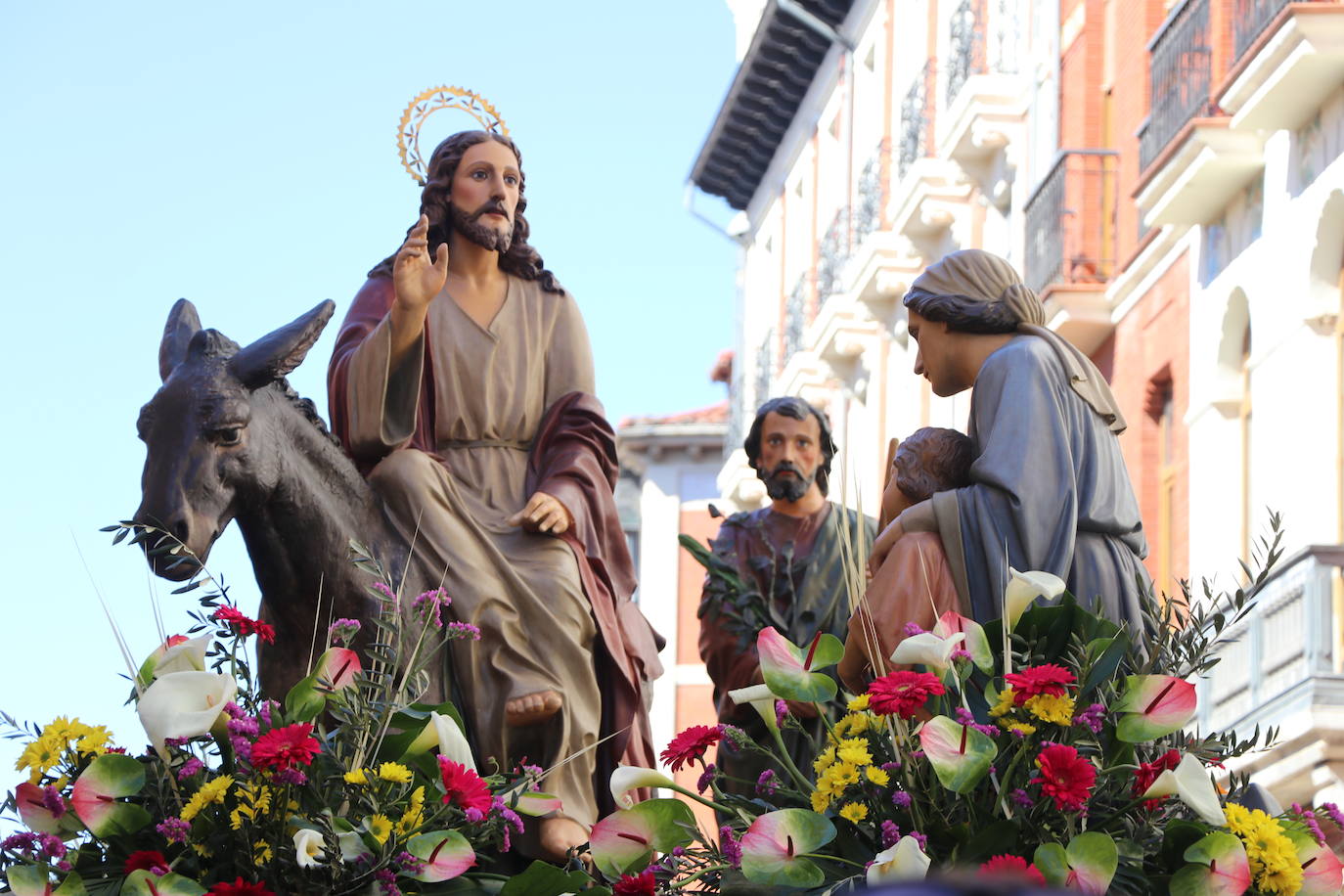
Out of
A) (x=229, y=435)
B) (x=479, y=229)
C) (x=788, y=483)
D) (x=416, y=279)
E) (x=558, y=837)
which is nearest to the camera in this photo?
(x=229, y=435)

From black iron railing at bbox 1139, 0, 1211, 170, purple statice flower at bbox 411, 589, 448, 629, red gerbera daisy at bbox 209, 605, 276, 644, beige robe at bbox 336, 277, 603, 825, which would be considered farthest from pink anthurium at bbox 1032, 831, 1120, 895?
black iron railing at bbox 1139, 0, 1211, 170

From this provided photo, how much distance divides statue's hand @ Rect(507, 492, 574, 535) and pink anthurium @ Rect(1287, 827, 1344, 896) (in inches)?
104

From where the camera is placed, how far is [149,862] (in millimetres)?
5801

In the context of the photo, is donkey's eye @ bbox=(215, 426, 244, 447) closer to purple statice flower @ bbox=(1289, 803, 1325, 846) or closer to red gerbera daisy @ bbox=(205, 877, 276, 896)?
red gerbera daisy @ bbox=(205, 877, 276, 896)

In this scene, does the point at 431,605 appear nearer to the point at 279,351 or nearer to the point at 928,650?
the point at 928,650

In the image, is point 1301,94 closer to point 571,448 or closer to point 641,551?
point 571,448

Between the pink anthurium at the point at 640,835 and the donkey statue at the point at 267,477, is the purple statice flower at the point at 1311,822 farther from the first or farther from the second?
the donkey statue at the point at 267,477

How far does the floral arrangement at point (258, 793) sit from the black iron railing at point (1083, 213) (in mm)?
20771

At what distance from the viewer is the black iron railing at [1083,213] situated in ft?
86.9

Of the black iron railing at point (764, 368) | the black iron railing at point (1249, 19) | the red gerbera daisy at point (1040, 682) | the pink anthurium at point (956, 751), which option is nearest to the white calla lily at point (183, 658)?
the pink anthurium at point (956, 751)

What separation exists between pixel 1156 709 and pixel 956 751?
0.44 meters

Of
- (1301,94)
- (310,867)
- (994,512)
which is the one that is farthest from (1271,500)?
(310,867)

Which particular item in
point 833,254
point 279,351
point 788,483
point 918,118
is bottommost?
point 279,351

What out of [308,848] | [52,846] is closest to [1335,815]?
[308,848]
